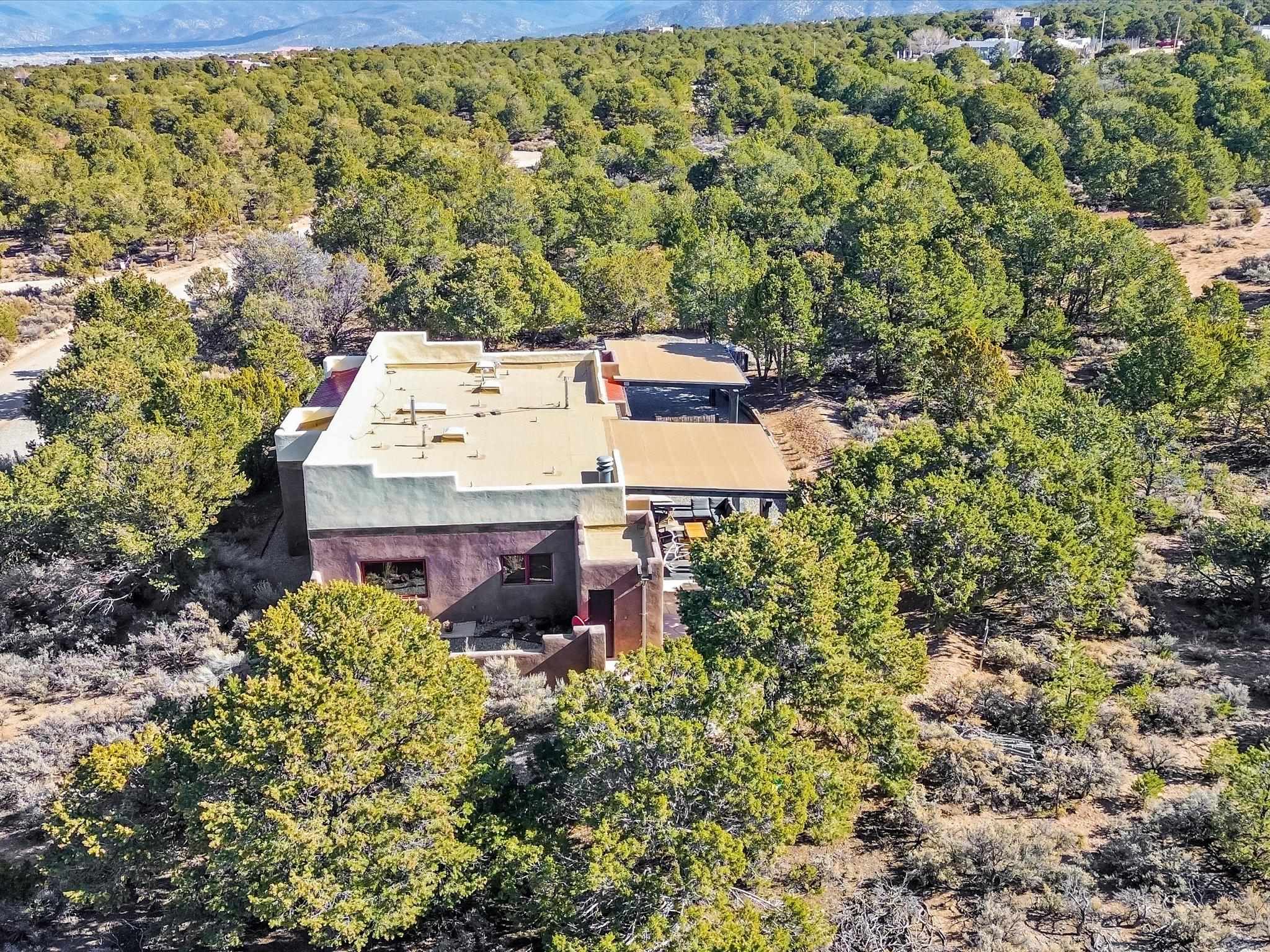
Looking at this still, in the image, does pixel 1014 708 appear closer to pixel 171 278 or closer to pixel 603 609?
pixel 603 609

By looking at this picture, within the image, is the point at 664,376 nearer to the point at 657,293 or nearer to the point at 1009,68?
the point at 657,293

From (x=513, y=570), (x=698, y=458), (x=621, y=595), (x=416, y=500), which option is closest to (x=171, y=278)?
(x=416, y=500)

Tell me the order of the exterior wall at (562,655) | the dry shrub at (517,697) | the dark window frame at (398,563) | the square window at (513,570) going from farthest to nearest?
the square window at (513,570) < the dark window frame at (398,563) < the exterior wall at (562,655) < the dry shrub at (517,697)

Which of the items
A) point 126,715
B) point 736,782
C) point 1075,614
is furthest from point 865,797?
point 126,715

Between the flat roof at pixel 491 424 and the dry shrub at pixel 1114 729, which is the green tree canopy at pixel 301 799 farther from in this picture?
the dry shrub at pixel 1114 729

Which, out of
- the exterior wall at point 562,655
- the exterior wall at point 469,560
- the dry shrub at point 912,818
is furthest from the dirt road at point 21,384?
the dry shrub at point 912,818

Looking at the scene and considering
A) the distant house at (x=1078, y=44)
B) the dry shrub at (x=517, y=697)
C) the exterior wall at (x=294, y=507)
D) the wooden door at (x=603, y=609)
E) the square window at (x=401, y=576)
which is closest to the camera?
the dry shrub at (x=517, y=697)
